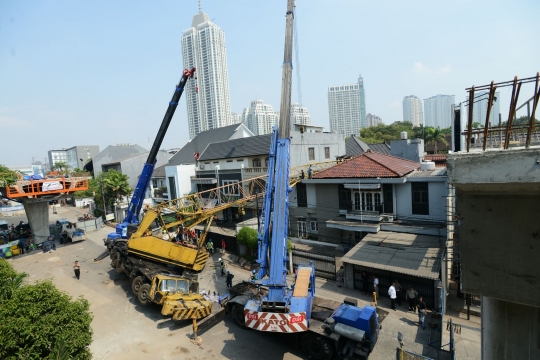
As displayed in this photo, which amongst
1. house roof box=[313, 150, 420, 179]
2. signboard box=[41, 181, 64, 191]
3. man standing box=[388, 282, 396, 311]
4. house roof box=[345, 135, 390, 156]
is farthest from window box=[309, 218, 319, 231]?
signboard box=[41, 181, 64, 191]

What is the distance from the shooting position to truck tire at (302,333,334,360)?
10758mm

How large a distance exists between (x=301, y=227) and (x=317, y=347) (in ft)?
41.6

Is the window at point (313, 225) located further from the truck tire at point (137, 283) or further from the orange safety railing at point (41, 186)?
the orange safety railing at point (41, 186)

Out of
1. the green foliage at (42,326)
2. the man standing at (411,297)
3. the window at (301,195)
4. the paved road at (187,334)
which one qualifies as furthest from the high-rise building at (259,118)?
the green foliage at (42,326)

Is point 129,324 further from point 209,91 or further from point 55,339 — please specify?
point 209,91

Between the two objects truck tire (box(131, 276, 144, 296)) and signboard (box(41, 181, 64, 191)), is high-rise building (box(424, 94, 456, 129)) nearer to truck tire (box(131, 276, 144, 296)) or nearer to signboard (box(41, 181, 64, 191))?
signboard (box(41, 181, 64, 191))

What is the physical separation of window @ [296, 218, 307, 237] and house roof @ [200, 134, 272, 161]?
7.46 m

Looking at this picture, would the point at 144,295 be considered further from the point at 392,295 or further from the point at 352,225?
the point at 352,225

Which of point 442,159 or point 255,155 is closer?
point 255,155

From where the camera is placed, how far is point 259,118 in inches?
4528

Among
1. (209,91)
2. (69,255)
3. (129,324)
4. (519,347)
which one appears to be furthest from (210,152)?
(209,91)

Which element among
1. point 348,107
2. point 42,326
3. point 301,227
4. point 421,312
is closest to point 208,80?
point 348,107

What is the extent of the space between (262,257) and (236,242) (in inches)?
466

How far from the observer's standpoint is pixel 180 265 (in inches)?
690
